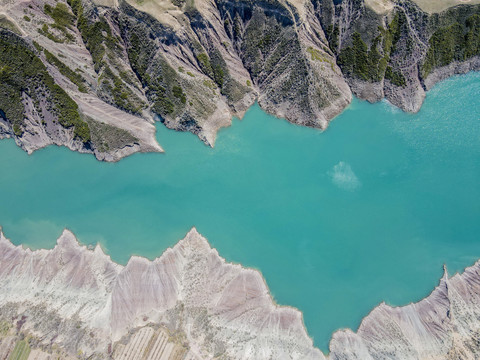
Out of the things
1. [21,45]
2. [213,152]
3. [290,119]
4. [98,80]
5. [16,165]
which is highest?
[21,45]

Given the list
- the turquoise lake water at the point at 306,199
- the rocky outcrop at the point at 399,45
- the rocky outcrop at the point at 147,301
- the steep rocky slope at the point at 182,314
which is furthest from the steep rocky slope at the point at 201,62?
the steep rocky slope at the point at 182,314

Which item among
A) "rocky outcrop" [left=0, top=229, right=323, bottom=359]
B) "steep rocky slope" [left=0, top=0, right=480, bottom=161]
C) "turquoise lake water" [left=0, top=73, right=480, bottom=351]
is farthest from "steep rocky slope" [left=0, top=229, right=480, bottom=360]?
"steep rocky slope" [left=0, top=0, right=480, bottom=161]

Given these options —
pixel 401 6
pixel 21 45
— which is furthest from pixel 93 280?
pixel 401 6

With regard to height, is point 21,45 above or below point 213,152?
above

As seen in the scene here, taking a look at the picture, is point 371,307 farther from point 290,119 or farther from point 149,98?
point 149,98

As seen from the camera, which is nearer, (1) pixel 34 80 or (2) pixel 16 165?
(1) pixel 34 80

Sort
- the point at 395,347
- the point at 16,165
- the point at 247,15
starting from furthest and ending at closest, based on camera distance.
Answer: the point at 16,165, the point at 247,15, the point at 395,347
